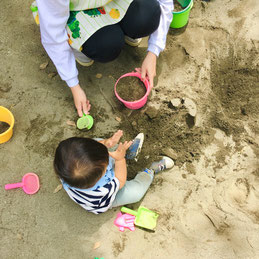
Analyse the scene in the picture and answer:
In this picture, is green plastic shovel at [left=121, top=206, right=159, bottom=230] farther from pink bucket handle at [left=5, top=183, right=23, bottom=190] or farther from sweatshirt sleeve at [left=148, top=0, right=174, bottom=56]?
sweatshirt sleeve at [left=148, top=0, right=174, bottom=56]

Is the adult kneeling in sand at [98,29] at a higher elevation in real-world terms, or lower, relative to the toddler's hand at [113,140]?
higher

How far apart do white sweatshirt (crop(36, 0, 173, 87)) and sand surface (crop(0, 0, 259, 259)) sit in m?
0.34

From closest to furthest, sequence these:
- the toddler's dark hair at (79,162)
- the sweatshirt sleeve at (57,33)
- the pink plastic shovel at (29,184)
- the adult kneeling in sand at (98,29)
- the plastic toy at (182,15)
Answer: the toddler's dark hair at (79,162) < the sweatshirt sleeve at (57,33) < the adult kneeling in sand at (98,29) < the pink plastic shovel at (29,184) < the plastic toy at (182,15)

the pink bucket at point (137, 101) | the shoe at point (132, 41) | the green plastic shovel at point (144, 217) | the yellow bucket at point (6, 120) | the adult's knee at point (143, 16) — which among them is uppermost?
the adult's knee at point (143, 16)

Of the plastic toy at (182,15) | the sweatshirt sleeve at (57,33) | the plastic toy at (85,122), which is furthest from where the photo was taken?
the plastic toy at (182,15)

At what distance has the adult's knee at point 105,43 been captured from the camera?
168cm

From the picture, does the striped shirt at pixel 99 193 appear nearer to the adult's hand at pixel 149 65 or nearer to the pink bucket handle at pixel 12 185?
A: the pink bucket handle at pixel 12 185

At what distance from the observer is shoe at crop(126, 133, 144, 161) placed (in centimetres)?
179

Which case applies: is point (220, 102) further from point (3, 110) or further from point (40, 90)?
point (3, 110)

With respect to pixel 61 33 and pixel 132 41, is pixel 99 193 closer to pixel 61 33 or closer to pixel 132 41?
pixel 61 33

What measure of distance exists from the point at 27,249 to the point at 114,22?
1.51 metres

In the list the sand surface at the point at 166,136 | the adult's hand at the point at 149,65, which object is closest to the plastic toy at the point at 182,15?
the sand surface at the point at 166,136

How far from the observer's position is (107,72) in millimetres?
2080

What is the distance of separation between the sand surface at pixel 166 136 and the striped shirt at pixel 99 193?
195mm
